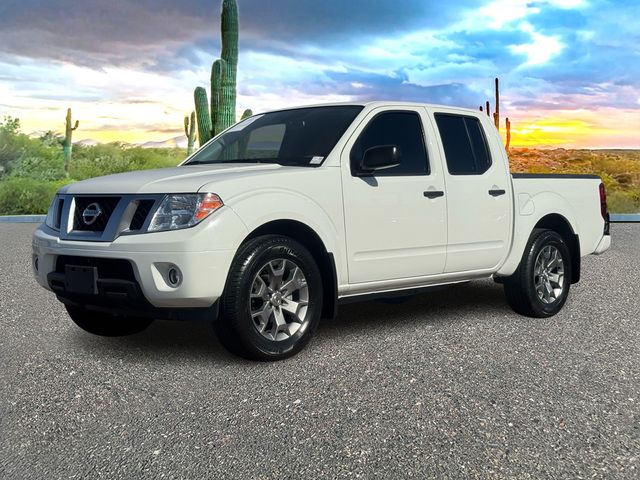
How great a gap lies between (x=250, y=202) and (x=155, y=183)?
0.64m

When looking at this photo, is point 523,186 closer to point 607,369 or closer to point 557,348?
point 557,348

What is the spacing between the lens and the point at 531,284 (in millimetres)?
7281

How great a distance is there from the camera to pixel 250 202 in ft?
17.4

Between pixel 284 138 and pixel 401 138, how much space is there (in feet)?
3.16

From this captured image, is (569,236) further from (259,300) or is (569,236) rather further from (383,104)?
(259,300)

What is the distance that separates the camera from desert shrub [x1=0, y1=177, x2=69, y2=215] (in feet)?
107

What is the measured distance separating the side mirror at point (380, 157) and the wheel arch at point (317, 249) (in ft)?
2.17

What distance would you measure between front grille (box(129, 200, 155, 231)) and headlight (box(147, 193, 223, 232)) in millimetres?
104

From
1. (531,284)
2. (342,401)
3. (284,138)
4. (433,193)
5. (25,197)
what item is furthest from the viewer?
(25,197)

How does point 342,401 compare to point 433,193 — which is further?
point 433,193

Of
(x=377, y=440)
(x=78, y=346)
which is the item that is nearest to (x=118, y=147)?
(x=78, y=346)

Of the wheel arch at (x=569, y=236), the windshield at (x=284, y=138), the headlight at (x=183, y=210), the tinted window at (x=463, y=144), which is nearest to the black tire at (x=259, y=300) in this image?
the headlight at (x=183, y=210)

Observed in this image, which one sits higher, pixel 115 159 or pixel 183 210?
pixel 115 159

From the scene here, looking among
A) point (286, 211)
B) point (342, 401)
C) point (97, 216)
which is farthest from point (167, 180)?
point (342, 401)
